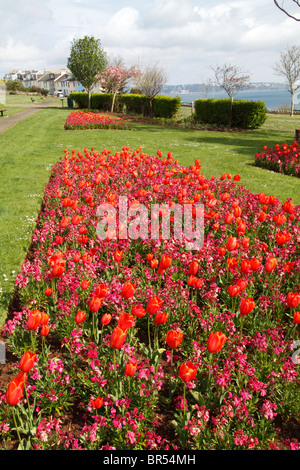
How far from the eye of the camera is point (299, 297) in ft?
9.29

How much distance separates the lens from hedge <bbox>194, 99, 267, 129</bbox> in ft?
77.2

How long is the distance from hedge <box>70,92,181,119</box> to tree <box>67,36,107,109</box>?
158cm

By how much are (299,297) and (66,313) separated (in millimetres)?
1975

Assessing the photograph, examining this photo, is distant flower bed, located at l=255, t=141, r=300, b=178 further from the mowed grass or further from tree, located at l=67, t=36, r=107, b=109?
tree, located at l=67, t=36, r=107, b=109

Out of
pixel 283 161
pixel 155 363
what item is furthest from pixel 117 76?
pixel 155 363

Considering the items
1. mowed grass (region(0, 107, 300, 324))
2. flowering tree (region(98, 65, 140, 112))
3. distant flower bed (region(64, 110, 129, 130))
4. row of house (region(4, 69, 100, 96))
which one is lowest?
mowed grass (region(0, 107, 300, 324))

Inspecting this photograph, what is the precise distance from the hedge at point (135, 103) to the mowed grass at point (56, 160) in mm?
7382

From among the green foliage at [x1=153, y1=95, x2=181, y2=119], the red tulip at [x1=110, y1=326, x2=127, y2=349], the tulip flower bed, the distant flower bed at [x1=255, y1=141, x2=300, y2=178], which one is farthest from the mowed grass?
the green foliage at [x1=153, y1=95, x2=181, y2=119]

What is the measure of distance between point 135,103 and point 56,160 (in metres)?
21.3

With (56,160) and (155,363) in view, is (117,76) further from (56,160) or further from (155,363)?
(155,363)

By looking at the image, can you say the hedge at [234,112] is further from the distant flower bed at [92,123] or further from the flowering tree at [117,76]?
the flowering tree at [117,76]

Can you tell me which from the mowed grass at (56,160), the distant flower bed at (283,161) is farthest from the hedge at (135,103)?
the distant flower bed at (283,161)
